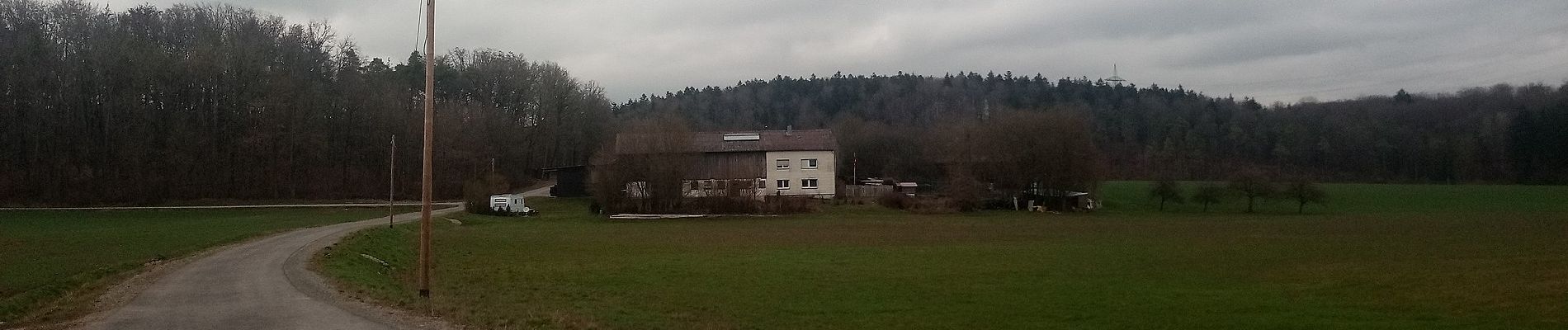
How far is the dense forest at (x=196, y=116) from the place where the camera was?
66.2m

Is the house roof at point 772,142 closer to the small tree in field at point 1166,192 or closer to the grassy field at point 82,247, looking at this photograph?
the small tree in field at point 1166,192

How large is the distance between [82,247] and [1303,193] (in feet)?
244

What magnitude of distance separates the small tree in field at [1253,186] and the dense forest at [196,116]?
65.8 metres

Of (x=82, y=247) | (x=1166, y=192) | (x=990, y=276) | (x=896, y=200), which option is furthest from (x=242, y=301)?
(x=1166, y=192)

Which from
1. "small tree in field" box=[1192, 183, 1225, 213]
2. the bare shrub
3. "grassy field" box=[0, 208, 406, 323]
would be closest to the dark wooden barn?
"grassy field" box=[0, 208, 406, 323]

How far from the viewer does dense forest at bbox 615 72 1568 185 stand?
328 feet

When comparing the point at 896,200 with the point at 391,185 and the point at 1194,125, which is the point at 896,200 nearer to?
the point at 391,185

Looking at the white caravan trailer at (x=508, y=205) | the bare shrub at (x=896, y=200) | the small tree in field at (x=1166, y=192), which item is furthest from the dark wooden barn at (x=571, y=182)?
the small tree in field at (x=1166, y=192)

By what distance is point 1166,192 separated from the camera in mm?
70938

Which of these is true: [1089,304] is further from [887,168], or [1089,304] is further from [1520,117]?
[1520,117]

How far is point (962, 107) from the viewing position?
168 meters

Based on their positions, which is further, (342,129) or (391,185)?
(342,129)

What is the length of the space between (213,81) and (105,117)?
26.2 feet

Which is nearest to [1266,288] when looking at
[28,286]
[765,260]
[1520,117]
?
[765,260]
